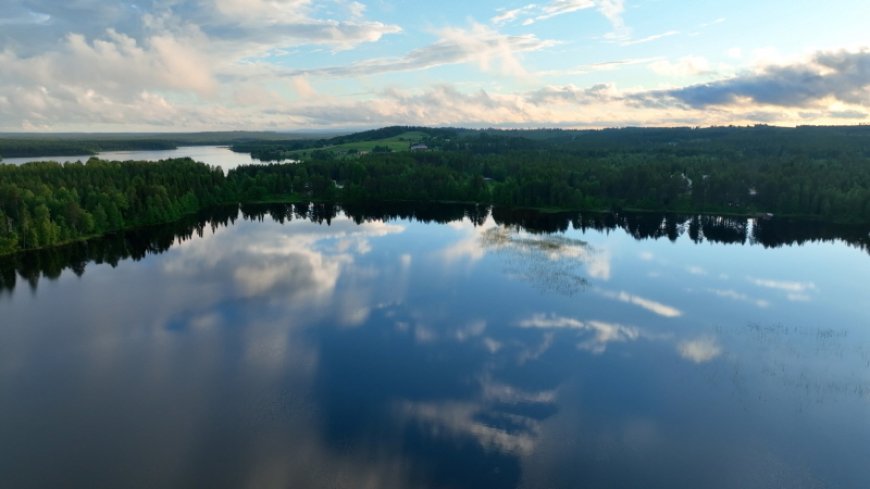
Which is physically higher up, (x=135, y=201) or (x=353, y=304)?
(x=135, y=201)

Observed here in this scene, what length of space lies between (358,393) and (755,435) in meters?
30.9

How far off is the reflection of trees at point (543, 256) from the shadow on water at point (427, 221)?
826cm

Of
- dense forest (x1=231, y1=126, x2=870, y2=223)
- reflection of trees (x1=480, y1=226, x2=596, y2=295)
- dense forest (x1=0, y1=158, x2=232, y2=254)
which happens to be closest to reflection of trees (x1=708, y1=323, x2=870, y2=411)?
reflection of trees (x1=480, y1=226, x2=596, y2=295)

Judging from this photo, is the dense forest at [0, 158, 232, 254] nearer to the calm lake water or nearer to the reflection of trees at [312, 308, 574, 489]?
the calm lake water

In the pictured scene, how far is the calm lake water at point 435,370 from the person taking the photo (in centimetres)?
3594

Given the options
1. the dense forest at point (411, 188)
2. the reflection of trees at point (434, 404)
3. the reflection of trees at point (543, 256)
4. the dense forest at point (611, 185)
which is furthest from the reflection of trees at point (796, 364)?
the dense forest at point (611, 185)

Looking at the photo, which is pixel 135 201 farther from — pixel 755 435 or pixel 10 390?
pixel 755 435

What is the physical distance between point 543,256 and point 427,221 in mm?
45457

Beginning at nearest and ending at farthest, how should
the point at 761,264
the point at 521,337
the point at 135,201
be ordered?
the point at 521,337 → the point at 761,264 → the point at 135,201

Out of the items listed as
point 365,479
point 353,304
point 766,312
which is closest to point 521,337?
point 353,304

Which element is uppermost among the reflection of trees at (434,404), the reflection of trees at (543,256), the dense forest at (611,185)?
the dense forest at (611,185)

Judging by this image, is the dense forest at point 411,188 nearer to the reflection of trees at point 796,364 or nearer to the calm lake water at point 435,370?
the calm lake water at point 435,370

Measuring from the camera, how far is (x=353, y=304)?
2665 inches

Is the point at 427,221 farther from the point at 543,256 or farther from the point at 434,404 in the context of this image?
the point at 434,404
